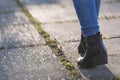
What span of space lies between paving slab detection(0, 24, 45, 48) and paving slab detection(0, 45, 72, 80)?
109 millimetres

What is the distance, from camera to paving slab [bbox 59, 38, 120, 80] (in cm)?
232

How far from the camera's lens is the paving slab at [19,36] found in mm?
2814

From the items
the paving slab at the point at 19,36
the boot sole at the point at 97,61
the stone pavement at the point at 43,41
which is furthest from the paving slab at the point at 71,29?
the boot sole at the point at 97,61

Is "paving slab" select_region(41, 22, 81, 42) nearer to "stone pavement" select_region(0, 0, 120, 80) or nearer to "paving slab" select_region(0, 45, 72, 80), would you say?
"stone pavement" select_region(0, 0, 120, 80)

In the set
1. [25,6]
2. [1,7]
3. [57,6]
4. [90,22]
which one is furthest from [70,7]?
[90,22]

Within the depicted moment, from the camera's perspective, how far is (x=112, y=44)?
283 cm

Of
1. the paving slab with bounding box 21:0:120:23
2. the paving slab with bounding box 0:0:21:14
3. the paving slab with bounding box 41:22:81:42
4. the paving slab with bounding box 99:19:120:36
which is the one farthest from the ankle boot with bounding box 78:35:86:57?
the paving slab with bounding box 0:0:21:14

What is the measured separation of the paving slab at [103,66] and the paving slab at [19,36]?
0.25 meters

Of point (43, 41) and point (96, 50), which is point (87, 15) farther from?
point (43, 41)

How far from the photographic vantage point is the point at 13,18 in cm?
344

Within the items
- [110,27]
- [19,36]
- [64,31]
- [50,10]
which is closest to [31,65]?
[19,36]

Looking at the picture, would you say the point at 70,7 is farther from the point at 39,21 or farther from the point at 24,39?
the point at 24,39

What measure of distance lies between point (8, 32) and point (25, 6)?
0.84 metres

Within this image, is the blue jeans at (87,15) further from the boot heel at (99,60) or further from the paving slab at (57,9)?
the paving slab at (57,9)
